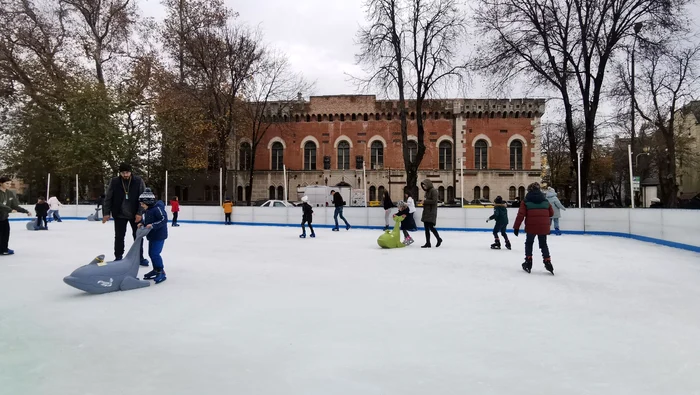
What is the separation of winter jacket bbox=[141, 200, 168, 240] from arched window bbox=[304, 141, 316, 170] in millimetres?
33201

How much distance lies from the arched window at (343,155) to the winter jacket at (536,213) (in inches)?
1264

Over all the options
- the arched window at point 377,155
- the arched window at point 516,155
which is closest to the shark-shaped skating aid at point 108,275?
the arched window at point 377,155

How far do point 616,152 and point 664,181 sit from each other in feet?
48.1

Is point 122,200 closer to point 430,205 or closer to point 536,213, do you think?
point 536,213

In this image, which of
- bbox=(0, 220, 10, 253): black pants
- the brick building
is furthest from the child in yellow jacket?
the brick building

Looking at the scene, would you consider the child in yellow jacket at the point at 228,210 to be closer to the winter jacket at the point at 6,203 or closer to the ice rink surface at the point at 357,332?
the winter jacket at the point at 6,203

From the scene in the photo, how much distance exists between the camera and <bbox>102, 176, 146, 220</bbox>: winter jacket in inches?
264

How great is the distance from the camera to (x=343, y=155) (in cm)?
3897

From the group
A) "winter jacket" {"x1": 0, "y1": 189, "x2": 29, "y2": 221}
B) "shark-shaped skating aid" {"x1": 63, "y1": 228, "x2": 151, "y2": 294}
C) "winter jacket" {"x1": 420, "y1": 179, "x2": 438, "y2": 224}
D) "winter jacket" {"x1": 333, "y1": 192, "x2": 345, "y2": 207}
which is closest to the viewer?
"shark-shaped skating aid" {"x1": 63, "y1": 228, "x2": 151, "y2": 294}

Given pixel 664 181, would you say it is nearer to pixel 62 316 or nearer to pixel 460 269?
pixel 460 269

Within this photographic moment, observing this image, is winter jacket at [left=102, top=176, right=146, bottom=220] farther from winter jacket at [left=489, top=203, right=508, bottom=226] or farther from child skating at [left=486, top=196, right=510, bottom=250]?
winter jacket at [left=489, top=203, right=508, bottom=226]

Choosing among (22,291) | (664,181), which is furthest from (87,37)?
(664,181)

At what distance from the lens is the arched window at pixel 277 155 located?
39.3 m

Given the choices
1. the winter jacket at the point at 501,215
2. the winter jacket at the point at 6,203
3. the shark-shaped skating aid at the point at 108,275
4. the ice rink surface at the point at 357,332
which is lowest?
the ice rink surface at the point at 357,332
